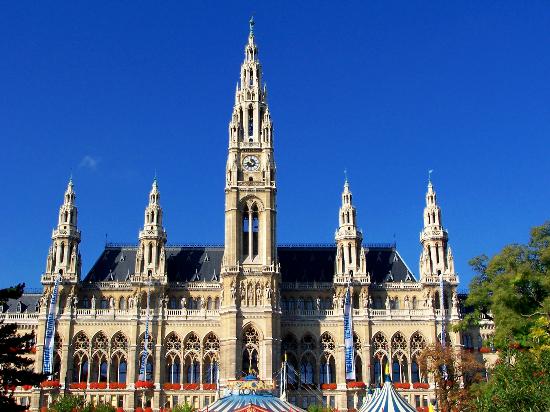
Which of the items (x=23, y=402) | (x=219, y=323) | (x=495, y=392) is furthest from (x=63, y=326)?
(x=495, y=392)

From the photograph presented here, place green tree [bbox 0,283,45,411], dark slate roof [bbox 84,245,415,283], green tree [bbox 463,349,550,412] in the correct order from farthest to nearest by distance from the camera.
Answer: dark slate roof [bbox 84,245,415,283] → green tree [bbox 0,283,45,411] → green tree [bbox 463,349,550,412]

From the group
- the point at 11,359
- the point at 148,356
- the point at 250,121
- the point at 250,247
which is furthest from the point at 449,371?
the point at 11,359

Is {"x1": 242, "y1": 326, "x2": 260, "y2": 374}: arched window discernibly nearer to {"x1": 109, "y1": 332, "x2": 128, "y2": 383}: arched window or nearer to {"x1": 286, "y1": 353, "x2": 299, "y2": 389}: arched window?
{"x1": 286, "y1": 353, "x2": 299, "y2": 389}: arched window

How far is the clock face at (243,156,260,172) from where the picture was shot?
296 feet

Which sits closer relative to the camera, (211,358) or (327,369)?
(211,358)

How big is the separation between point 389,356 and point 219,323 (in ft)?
65.2

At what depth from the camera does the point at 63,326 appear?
85062mm

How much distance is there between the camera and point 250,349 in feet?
271

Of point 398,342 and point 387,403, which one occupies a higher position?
point 398,342

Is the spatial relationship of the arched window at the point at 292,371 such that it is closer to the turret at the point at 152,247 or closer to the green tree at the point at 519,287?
the turret at the point at 152,247

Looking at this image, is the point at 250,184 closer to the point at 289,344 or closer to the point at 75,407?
the point at 289,344

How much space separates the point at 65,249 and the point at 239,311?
22.9 meters

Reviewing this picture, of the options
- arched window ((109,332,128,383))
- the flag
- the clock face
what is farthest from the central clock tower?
arched window ((109,332,128,383))

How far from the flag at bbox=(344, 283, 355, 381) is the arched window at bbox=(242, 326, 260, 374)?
1011 cm
